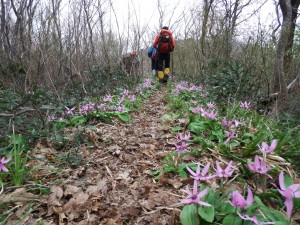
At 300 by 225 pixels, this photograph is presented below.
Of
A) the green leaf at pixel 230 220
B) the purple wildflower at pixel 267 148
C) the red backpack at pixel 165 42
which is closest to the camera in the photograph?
the green leaf at pixel 230 220

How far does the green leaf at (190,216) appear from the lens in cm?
98

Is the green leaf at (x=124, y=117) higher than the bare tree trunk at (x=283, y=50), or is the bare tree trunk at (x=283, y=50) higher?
the bare tree trunk at (x=283, y=50)

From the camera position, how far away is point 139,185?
1.57 metres

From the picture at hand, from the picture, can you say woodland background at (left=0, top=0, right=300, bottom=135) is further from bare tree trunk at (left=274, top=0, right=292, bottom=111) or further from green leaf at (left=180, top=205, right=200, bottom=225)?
green leaf at (left=180, top=205, right=200, bottom=225)

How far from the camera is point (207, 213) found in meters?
0.98

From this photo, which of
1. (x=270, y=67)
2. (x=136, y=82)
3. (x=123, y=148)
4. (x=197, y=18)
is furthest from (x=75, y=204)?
(x=197, y=18)

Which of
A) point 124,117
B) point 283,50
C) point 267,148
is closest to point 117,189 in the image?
point 267,148

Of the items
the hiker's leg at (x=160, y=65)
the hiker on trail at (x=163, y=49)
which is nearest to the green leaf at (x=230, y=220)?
the hiker on trail at (x=163, y=49)

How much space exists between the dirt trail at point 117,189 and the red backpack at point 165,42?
6.19 metres

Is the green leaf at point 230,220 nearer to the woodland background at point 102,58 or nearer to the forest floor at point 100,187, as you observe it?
the forest floor at point 100,187

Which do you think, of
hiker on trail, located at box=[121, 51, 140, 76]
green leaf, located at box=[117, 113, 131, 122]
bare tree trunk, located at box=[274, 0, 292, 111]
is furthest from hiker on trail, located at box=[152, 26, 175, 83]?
green leaf, located at box=[117, 113, 131, 122]

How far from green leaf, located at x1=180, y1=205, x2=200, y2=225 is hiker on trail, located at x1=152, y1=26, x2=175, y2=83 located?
24.6ft

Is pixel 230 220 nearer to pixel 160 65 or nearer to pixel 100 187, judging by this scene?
pixel 100 187

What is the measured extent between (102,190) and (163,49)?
7.21m
